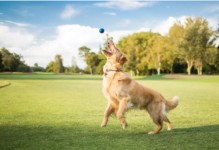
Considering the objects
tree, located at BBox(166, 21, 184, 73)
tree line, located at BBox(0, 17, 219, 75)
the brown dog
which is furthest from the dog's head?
tree, located at BBox(166, 21, 184, 73)

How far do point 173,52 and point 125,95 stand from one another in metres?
50.1

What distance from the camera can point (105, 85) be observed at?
5.67m

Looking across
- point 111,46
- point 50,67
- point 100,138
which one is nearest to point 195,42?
point 111,46

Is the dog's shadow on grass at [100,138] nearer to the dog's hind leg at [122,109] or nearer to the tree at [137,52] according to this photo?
the dog's hind leg at [122,109]

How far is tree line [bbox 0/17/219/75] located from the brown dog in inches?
1498

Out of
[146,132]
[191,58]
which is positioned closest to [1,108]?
[146,132]

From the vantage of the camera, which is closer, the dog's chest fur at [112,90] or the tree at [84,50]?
the dog's chest fur at [112,90]

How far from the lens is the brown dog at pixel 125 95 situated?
17.9ft

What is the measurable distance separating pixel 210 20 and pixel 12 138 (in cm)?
5168

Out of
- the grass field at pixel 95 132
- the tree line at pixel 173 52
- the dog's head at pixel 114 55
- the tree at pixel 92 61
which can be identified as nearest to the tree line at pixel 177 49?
the tree line at pixel 173 52

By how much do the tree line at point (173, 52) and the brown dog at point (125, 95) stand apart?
38.0 meters

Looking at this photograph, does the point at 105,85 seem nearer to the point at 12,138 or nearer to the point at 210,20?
the point at 12,138

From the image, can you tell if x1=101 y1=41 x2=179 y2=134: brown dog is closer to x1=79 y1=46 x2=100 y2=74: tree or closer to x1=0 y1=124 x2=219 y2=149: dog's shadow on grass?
x1=0 y1=124 x2=219 y2=149: dog's shadow on grass

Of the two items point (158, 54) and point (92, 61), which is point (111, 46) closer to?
point (158, 54)
